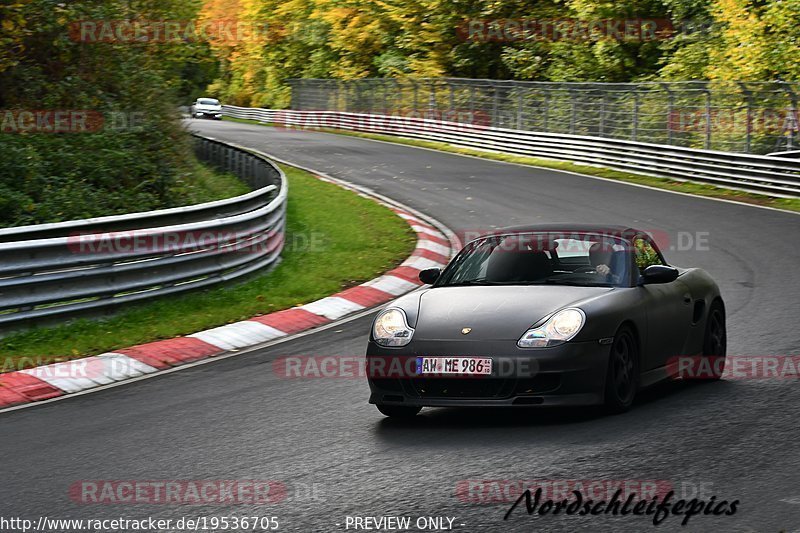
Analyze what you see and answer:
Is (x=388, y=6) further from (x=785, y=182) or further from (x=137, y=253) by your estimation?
(x=137, y=253)

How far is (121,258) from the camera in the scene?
11602 mm

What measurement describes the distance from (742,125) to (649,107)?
3.94 meters

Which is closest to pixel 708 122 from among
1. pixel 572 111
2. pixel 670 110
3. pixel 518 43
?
Answer: pixel 670 110

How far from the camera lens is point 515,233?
341 inches

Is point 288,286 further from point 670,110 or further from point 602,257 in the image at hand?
point 670,110

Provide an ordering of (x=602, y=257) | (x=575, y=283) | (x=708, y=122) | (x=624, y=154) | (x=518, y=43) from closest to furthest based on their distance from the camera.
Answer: (x=575, y=283)
(x=602, y=257)
(x=708, y=122)
(x=624, y=154)
(x=518, y=43)

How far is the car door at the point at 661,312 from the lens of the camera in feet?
26.4

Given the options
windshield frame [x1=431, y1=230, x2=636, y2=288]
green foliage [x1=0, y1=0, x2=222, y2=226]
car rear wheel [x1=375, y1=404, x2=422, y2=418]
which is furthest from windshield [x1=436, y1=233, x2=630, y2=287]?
green foliage [x1=0, y1=0, x2=222, y2=226]

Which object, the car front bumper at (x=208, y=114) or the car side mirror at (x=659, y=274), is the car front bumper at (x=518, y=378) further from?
the car front bumper at (x=208, y=114)

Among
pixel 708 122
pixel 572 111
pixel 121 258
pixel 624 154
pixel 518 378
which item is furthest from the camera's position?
pixel 572 111

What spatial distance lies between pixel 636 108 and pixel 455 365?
932 inches

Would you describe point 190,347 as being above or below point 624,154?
below

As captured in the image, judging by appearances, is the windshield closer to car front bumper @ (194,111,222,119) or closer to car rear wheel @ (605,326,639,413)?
car rear wheel @ (605,326,639,413)

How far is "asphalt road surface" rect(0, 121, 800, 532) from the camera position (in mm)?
5547
